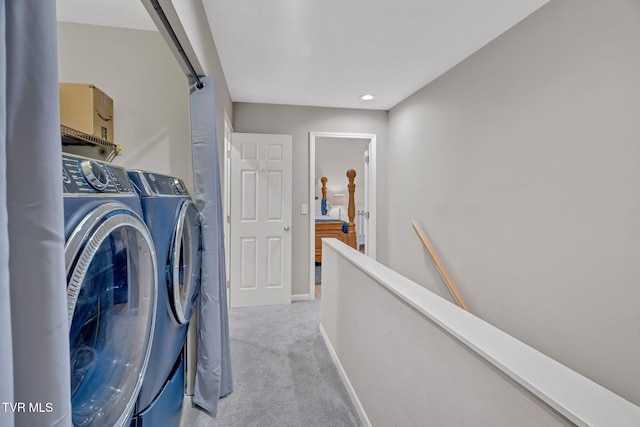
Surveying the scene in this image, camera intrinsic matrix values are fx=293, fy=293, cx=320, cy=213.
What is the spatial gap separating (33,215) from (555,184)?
2.16 meters

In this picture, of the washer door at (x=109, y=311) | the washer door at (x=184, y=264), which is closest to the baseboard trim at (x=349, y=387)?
the washer door at (x=184, y=264)

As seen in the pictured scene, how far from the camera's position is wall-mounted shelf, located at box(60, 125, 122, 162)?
1563 millimetres

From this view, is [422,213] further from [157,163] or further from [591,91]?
[157,163]

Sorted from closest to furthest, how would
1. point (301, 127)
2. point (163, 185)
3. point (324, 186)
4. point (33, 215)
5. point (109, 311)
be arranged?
point (33, 215), point (109, 311), point (163, 185), point (301, 127), point (324, 186)

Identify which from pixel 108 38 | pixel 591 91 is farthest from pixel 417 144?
pixel 108 38

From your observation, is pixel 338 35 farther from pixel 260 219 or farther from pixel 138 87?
pixel 260 219

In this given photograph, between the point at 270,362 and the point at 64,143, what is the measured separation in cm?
191

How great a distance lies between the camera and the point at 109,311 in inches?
32.0

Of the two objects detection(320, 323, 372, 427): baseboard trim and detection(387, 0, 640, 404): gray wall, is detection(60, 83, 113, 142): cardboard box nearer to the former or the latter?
detection(320, 323, 372, 427): baseboard trim

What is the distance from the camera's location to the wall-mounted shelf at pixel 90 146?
156 centimetres

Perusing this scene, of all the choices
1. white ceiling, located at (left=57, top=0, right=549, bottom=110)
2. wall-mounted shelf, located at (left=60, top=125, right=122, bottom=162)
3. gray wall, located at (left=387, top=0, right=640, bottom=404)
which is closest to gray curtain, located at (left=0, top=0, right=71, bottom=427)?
wall-mounted shelf, located at (left=60, top=125, right=122, bottom=162)

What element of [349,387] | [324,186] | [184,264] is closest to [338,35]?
[184,264]

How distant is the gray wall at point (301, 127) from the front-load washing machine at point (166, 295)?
2.17 m

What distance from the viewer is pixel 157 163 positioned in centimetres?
185
